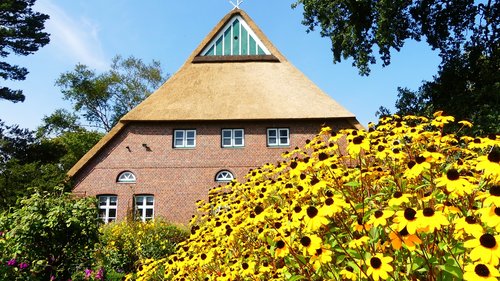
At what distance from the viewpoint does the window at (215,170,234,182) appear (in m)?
18.3

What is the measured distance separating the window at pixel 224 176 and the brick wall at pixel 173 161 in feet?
0.64

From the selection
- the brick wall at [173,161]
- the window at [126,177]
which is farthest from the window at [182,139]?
the window at [126,177]

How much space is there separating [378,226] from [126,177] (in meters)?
17.3

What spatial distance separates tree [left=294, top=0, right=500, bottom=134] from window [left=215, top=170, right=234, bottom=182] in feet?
24.3

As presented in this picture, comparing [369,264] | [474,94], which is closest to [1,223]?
[369,264]

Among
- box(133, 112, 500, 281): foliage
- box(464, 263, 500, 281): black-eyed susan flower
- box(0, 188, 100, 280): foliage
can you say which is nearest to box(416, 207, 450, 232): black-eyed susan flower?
box(133, 112, 500, 281): foliage

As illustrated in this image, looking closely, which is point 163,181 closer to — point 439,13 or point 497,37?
point 439,13

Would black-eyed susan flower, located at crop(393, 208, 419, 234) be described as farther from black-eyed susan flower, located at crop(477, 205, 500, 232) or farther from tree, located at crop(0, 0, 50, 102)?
tree, located at crop(0, 0, 50, 102)

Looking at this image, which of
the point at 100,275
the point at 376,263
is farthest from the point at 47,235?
the point at 376,263

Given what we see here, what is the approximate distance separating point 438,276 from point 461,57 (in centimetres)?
1529

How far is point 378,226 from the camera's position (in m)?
2.32

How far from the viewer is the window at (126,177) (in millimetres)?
18156

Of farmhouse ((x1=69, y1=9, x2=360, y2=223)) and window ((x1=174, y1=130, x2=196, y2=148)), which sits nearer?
farmhouse ((x1=69, y1=9, x2=360, y2=223))

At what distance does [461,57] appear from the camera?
14.9 metres
